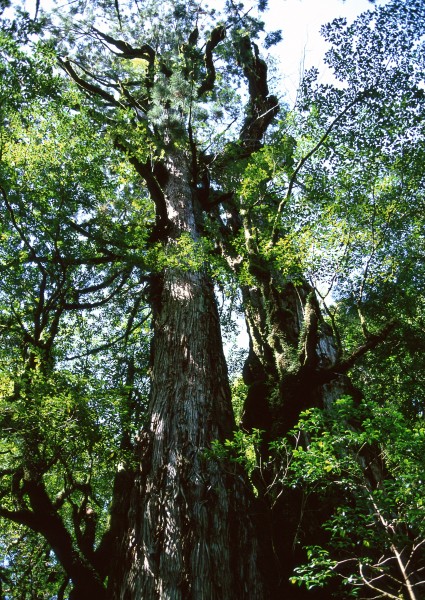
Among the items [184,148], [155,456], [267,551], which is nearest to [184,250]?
[155,456]

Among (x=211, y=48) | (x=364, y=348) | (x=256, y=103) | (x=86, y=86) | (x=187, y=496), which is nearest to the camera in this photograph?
(x=187, y=496)

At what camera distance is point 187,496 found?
3979mm

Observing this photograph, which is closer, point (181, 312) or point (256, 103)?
point (181, 312)

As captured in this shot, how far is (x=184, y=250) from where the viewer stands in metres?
6.58

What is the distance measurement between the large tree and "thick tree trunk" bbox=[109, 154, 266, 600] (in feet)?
0.06

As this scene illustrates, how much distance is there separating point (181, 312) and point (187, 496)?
9.13 feet

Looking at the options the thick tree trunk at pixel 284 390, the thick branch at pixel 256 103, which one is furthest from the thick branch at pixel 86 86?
the thick tree trunk at pixel 284 390

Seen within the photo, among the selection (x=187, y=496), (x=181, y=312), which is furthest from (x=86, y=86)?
(x=187, y=496)

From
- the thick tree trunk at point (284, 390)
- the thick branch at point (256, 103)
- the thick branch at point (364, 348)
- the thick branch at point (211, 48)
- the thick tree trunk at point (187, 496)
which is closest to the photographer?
the thick tree trunk at point (187, 496)

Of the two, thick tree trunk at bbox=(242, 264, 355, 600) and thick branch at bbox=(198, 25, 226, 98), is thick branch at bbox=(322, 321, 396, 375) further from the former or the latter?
thick branch at bbox=(198, 25, 226, 98)

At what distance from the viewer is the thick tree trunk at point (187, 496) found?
3504 millimetres

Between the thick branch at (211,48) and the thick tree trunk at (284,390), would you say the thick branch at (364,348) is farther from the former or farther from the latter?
the thick branch at (211,48)

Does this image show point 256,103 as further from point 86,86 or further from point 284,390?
point 284,390

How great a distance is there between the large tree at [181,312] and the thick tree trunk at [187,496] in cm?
2
